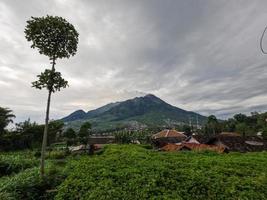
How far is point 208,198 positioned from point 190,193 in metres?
0.64

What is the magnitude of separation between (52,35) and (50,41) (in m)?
0.35

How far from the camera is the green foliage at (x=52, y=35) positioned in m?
12.9

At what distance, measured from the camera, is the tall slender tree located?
12844mm

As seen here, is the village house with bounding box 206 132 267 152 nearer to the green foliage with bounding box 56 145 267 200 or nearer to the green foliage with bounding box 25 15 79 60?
A: the green foliage with bounding box 56 145 267 200

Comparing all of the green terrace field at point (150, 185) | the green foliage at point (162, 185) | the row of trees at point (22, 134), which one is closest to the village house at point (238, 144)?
the green terrace field at point (150, 185)

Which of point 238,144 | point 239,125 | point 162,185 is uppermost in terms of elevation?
point 239,125

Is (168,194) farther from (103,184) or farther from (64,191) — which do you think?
(64,191)

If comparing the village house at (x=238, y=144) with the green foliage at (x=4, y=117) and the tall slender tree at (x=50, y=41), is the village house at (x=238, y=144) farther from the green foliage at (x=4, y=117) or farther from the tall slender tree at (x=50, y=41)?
the green foliage at (x=4, y=117)

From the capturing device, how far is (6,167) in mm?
20047

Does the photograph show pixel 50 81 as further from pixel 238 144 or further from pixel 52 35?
pixel 238 144

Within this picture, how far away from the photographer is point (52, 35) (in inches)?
519

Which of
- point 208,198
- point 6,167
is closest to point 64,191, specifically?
point 208,198

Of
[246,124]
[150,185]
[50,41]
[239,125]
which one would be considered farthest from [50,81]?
[246,124]

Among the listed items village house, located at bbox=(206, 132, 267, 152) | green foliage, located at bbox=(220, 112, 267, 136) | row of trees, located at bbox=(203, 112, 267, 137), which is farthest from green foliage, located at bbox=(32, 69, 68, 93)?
green foliage, located at bbox=(220, 112, 267, 136)
